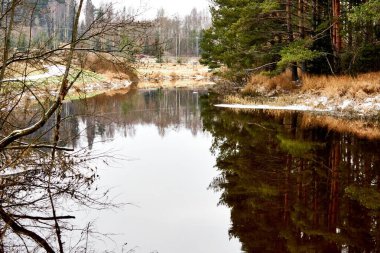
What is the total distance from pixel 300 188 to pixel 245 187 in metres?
0.97

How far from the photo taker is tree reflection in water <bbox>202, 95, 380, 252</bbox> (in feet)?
18.1

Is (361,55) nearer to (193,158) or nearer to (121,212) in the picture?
(193,158)

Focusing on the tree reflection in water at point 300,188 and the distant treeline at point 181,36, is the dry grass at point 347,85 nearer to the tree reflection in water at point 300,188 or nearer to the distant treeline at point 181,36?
the tree reflection in water at point 300,188

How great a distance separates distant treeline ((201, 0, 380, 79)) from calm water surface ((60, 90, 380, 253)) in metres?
5.28

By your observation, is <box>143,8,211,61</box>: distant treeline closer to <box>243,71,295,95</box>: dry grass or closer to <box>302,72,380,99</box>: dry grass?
<box>243,71,295,95</box>: dry grass

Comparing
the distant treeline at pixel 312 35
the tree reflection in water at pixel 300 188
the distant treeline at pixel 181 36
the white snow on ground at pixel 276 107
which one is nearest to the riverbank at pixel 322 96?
the white snow on ground at pixel 276 107

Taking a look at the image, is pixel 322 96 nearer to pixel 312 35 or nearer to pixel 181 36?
pixel 312 35

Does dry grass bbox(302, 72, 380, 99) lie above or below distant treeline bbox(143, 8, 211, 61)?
below

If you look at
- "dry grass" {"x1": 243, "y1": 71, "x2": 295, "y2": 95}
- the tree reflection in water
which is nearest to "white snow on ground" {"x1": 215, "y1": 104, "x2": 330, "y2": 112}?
"dry grass" {"x1": 243, "y1": 71, "x2": 295, "y2": 95}

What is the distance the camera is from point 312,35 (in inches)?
897

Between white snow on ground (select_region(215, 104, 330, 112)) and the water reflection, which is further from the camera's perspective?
white snow on ground (select_region(215, 104, 330, 112))

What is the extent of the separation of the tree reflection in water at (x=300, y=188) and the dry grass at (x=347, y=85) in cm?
468

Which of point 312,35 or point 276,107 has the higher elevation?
point 312,35

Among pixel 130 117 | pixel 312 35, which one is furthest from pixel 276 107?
pixel 130 117
